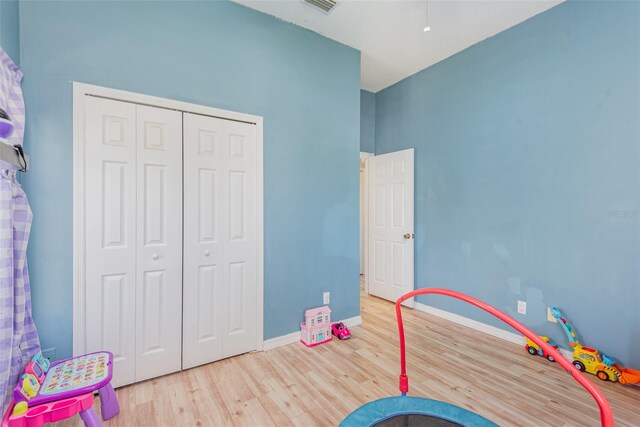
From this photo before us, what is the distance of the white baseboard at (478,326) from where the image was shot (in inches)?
110

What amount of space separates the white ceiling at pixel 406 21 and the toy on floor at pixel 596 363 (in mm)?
2688

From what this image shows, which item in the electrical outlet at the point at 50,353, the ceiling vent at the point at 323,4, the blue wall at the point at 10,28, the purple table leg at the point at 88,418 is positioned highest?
the ceiling vent at the point at 323,4

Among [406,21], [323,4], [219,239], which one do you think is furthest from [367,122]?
[219,239]

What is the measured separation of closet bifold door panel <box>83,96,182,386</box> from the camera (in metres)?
2.02

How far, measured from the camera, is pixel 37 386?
1488 millimetres

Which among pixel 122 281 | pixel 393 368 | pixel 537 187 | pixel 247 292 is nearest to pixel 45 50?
pixel 122 281

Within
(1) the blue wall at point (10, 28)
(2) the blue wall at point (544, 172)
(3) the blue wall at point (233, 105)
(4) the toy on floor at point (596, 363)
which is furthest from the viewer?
(2) the blue wall at point (544, 172)

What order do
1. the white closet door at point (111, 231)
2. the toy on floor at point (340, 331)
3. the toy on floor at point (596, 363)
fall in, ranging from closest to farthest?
the white closet door at point (111, 231) < the toy on floor at point (596, 363) < the toy on floor at point (340, 331)

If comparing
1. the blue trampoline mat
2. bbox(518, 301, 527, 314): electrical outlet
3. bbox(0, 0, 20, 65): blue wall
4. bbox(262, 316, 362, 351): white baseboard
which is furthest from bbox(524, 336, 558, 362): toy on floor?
bbox(0, 0, 20, 65): blue wall

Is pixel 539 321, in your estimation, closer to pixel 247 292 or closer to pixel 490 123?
pixel 490 123

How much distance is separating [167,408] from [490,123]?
12.1 ft

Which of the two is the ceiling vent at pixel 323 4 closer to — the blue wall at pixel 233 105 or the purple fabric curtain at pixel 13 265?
the blue wall at pixel 233 105

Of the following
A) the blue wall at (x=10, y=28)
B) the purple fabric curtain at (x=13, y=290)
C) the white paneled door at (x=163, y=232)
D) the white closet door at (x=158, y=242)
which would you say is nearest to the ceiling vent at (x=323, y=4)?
the white paneled door at (x=163, y=232)

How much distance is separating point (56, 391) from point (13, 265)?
2.22 feet
